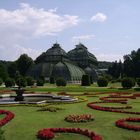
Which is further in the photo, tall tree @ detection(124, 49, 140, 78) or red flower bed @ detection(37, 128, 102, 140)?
tall tree @ detection(124, 49, 140, 78)

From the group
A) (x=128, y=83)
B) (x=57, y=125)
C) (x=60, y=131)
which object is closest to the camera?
(x=60, y=131)

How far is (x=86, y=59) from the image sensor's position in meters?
108

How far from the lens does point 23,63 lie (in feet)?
313

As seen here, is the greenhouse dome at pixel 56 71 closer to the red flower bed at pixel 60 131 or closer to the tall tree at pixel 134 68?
the tall tree at pixel 134 68

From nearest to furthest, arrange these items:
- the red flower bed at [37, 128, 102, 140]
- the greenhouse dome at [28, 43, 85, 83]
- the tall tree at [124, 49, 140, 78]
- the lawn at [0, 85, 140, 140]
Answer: the red flower bed at [37, 128, 102, 140] → the lawn at [0, 85, 140, 140] → the greenhouse dome at [28, 43, 85, 83] → the tall tree at [124, 49, 140, 78]

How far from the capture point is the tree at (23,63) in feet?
312

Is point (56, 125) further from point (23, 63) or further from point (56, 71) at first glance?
point (23, 63)

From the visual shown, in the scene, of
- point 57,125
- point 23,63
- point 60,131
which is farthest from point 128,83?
point 23,63

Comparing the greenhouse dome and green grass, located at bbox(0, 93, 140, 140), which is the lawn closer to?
green grass, located at bbox(0, 93, 140, 140)

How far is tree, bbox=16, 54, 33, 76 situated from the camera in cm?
9500

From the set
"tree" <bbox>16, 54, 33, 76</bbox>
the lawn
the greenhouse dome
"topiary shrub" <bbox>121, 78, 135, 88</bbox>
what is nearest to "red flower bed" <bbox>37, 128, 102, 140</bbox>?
the lawn

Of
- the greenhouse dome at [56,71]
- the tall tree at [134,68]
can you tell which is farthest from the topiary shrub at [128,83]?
the tall tree at [134,68]

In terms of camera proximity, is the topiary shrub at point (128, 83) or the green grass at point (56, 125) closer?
the green grass at point (56, 125)

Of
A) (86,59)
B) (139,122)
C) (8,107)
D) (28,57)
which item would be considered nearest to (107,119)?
(139,122)
